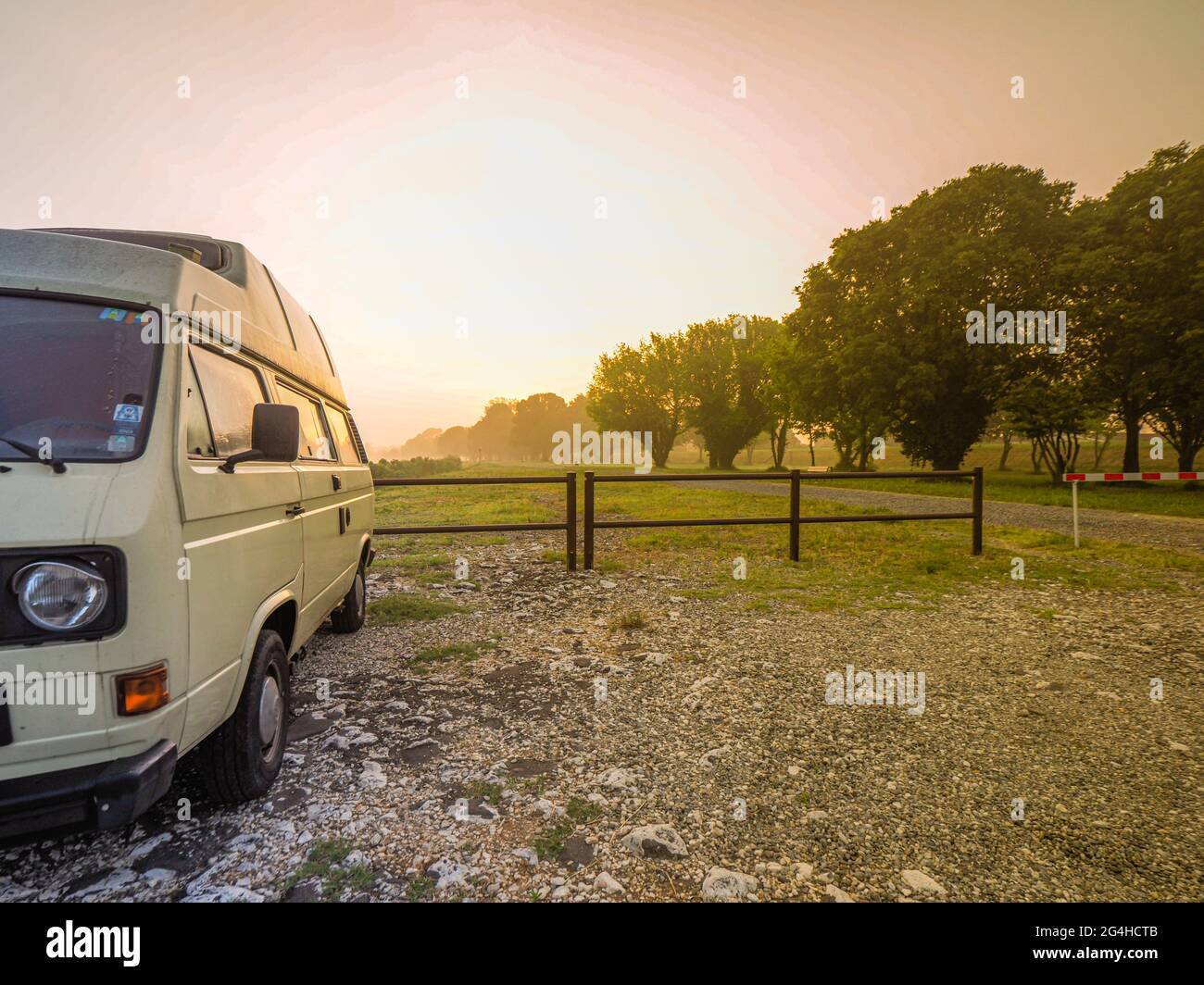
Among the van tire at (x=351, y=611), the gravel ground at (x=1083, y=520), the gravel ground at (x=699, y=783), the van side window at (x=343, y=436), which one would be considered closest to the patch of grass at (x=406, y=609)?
the van tire at (x=351, y=611)

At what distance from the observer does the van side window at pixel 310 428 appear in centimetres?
371

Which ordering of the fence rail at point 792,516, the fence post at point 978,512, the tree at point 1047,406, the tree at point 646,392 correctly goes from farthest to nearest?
1. the tree at point 646,392
2. the tree at point 1047,406
3. the fence post at point 978,512
4. the fence rail at point 792,516

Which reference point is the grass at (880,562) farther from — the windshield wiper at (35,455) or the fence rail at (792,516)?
the windshield wiper at (35,455)

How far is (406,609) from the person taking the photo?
20.6 ft

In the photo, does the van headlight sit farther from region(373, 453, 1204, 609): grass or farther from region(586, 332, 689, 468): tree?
region(586, 332, 689, 468): tree

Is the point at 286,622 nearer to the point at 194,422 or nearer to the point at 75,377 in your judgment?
the point at 194,422

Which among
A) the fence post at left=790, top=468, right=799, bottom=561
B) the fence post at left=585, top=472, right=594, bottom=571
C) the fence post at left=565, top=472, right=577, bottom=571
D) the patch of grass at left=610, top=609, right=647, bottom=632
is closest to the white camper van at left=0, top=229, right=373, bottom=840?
the patch of grass at left=610, top=609, right=647, bottom=632

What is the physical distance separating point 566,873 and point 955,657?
4091 mm

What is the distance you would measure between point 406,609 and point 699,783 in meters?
4.34

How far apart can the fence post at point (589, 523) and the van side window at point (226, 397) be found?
4831mm

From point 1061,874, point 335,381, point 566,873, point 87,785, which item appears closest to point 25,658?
point 87,785

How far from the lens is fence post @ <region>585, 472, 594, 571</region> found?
7551 mm

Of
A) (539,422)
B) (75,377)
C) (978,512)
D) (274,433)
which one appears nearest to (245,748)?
(274,433)

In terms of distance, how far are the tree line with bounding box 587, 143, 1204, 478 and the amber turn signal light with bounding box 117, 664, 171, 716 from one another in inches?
1062
